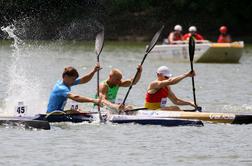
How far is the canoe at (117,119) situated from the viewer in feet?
62.6

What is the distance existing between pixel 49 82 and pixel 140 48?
20541 millimetres

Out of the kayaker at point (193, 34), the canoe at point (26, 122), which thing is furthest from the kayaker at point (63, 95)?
the kayaker at point (193, 34)

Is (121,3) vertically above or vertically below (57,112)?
above

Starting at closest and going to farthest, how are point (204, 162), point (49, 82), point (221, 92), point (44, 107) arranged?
point (204, 162)
point (44, 107)
point (221, 92)
point (49, 82)

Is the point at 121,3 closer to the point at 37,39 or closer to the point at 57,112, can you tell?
the point at 37,39

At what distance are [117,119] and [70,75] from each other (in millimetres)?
1228

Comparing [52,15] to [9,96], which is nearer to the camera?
[9,96]

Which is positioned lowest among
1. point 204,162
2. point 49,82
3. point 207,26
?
point 204,162

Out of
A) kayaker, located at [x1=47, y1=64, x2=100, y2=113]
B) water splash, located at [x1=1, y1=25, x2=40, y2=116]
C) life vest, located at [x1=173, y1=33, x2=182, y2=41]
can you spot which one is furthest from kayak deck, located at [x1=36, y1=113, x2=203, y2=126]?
life vest, located at [x1=173, y1=33, x2=182, y2=41]

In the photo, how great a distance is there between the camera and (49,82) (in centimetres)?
3022

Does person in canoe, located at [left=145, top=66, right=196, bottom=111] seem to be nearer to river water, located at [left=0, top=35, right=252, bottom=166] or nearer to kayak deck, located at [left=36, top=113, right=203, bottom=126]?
kayak deck, located at [left=36, top=113, right=203, bottom=126]

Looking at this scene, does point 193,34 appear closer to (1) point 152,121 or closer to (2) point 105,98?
(2) point 105,98

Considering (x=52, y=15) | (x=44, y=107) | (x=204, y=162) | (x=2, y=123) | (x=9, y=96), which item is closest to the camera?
(x=204, y=162)

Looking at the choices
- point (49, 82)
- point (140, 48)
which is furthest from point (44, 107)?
point (140, 48)
